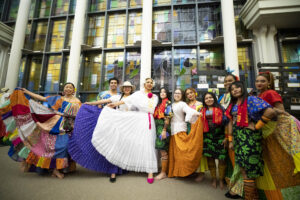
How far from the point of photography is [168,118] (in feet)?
8.14

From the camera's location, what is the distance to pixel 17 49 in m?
7.80

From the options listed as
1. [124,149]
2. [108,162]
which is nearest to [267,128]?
[124,149]

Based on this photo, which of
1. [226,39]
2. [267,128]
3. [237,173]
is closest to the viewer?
[267,128]

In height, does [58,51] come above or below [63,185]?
above

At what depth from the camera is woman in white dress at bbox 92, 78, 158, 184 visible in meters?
2.32

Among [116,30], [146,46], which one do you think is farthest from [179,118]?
[116,30]

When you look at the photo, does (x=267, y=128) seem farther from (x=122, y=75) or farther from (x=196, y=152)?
(x=122, y=75)

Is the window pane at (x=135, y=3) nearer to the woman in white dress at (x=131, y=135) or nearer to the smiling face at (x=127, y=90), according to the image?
the smiling face at (x=127, y=90)

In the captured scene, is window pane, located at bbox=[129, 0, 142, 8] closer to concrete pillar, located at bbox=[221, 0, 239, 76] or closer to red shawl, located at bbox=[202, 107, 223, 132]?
concrete pillar, located at bbox=[221, 0, 239, 76]

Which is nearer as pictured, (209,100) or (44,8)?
(209,100)

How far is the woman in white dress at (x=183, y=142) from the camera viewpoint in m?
2.22

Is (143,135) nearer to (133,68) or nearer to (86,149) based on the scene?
(86,149)

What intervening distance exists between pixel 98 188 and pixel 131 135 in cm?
91

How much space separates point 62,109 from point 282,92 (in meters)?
7.07
